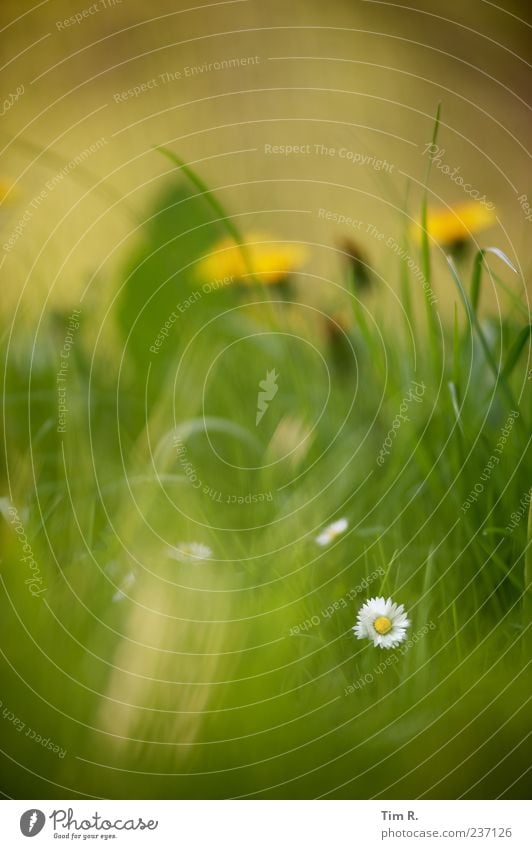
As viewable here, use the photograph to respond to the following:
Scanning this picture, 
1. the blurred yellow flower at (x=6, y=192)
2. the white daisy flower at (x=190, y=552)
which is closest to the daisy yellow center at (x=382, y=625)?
the white daisy flower at (x=190, y=552)

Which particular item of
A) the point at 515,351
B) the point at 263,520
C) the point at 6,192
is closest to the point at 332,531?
the point at 263,520

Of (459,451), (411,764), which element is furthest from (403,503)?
(411,764)

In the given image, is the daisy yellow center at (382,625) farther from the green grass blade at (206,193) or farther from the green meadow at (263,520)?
the green grass blade at (206,193)

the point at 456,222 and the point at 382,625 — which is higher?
the point at 456,222
